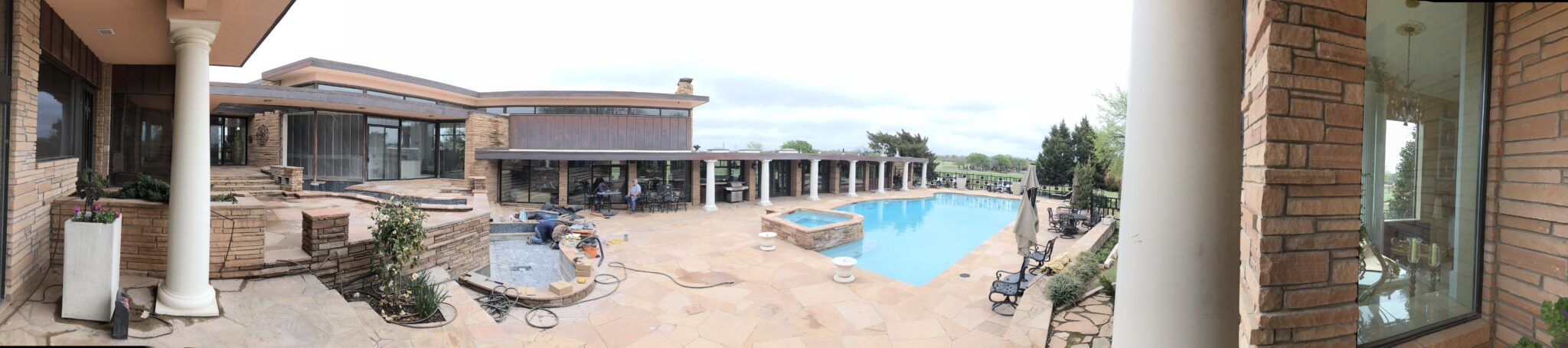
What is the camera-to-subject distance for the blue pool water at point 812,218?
15.8m

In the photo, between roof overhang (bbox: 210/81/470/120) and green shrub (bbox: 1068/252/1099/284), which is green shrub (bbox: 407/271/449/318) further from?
roof overhang (bbox: 210/81/470/120)

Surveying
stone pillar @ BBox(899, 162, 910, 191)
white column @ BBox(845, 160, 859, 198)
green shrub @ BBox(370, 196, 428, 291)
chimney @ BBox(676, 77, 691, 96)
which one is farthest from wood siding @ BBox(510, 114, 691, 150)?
green shrub @ BBox(370, 196, 428, 291)

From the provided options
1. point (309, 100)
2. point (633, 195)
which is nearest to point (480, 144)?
point (309, 100)

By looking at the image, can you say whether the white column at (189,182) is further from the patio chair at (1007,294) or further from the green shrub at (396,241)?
the patio chair at (1007,294)

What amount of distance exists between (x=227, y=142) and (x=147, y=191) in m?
12.9

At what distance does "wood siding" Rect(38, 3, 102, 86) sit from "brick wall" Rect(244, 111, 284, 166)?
828 centimetres

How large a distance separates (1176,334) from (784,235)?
10431 mm

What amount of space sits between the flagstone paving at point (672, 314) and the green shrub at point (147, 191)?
2.40ft

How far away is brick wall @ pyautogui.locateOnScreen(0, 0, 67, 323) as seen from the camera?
12.1ft

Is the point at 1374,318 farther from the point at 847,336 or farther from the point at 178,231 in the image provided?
the point at 178,231

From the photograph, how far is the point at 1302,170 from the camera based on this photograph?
1.65 meters

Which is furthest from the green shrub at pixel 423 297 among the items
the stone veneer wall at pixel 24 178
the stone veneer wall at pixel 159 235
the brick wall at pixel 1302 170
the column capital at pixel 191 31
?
the brick wall at pixel 1302 170

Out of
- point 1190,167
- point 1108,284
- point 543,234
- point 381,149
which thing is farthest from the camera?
point 381,149

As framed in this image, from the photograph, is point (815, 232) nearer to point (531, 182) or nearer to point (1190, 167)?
point (1190, 167)
